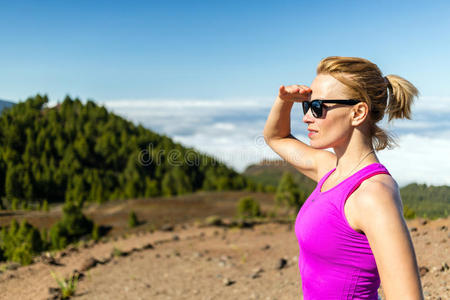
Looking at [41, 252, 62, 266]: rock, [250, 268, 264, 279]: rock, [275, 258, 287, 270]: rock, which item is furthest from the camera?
[41, 252, 62, 266]: rock

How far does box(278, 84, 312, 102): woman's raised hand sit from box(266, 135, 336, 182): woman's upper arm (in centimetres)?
38

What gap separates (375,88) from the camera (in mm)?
2125

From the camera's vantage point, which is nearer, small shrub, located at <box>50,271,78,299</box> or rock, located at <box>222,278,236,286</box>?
small shrub, located at <box>50,271,78,299</box>

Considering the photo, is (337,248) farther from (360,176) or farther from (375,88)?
(375,88)

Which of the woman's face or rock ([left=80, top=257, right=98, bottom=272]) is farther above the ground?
the woman's face

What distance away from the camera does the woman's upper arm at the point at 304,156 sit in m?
2.71

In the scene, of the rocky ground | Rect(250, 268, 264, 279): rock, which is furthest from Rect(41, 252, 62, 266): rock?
Rect(250, 268, 264, 279): rock

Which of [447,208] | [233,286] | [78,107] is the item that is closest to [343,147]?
[447,208]

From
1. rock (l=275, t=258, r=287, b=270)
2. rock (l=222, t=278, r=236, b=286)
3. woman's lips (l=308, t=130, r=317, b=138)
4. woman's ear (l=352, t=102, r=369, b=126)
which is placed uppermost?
→ woman's ear (l=352, t=102, r=369, b=126)

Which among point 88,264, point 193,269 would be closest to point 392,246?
point 193,269

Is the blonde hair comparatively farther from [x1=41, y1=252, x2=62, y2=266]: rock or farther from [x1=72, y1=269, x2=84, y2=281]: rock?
[x1=41, y1=252, x2=62, y2=266]: rock

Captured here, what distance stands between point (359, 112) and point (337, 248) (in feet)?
2.31

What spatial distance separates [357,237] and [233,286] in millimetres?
6654

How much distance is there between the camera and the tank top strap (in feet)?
6.16
